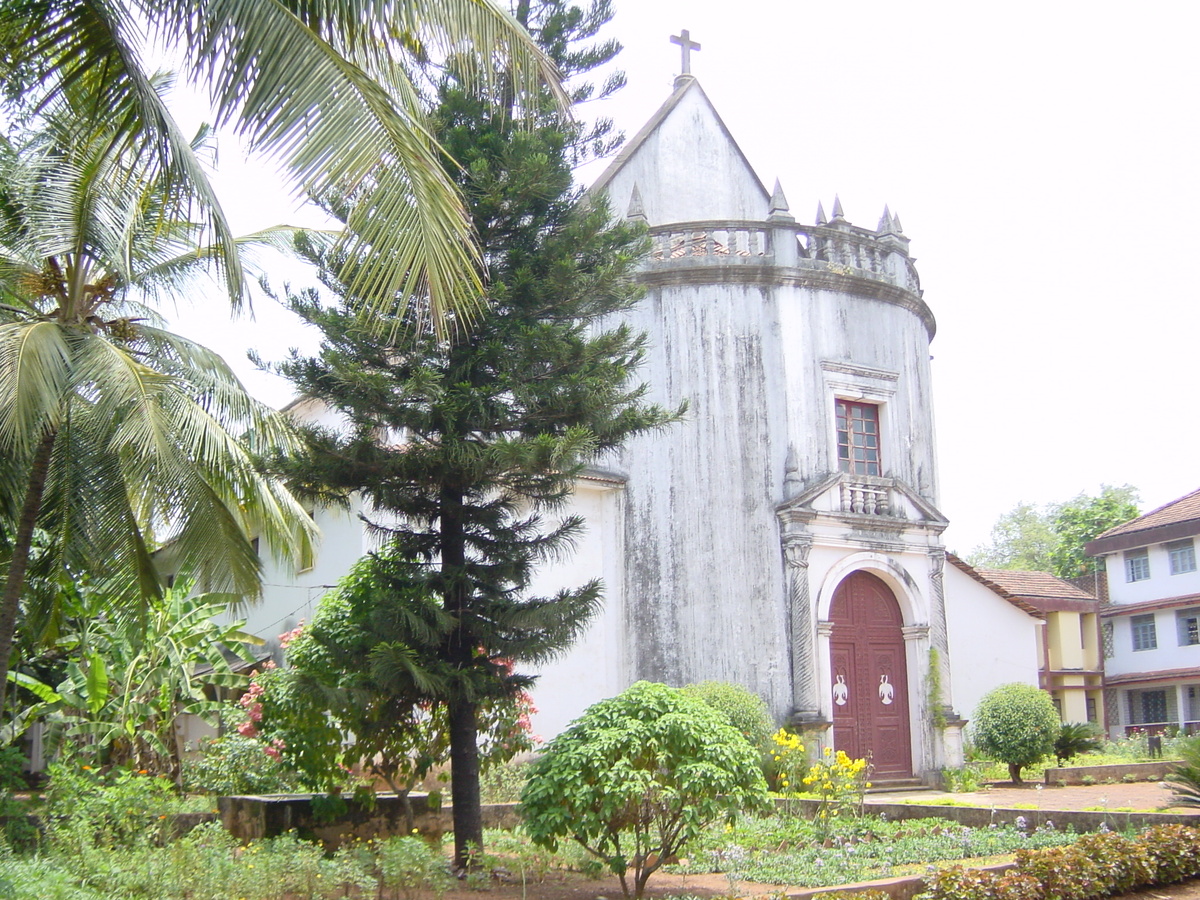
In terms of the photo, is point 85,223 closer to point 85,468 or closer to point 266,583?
point 85,468

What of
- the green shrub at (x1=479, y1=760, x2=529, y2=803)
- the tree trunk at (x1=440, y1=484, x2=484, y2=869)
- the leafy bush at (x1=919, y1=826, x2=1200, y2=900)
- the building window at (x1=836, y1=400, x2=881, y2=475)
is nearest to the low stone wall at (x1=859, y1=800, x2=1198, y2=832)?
the leafy bush at (x1=919, y1=826, x2=1200, y2=900)

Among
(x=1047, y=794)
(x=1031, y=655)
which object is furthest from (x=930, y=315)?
(x=1047, y=794)

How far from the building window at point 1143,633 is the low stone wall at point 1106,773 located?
58.1 ft

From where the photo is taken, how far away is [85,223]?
34.7 feet

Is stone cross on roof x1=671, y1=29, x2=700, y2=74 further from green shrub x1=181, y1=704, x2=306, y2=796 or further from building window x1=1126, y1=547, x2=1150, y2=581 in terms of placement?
building window x1=1126, y1=547, x2=1150, y2=581

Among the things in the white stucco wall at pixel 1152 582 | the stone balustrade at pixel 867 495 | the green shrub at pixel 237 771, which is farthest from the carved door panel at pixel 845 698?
the white stucco wall at pixel 1152 582

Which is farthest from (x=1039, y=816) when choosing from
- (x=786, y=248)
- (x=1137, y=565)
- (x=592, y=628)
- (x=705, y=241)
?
(x=1137, y=565)

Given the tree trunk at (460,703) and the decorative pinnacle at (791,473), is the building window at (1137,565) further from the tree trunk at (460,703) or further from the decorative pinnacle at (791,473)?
the tree trunk at (460,703)

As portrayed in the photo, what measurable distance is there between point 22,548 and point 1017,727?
1358 centimetres

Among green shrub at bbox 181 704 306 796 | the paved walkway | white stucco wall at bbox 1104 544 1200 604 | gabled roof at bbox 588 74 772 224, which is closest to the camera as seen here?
the paved walkway

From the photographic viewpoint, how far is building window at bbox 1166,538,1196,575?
31641 mm

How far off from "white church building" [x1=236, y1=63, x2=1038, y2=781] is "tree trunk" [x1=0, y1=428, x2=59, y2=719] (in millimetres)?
5393

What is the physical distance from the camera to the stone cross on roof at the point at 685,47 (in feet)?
70.5

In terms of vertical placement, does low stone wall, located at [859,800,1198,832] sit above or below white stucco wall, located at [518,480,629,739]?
below
